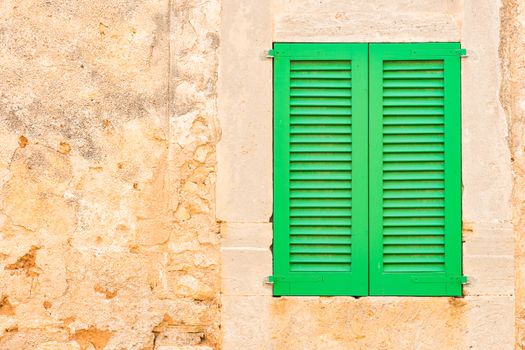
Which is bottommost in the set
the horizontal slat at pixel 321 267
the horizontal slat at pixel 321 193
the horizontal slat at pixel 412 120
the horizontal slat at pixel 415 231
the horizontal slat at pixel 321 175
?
the horizontal slat at pixel 321 267

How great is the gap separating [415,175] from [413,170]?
0.09 ft

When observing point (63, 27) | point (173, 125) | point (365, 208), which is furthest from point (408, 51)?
point (63, 27)

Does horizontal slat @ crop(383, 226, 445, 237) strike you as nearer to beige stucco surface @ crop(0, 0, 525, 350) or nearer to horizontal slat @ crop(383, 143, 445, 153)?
beige stucco surface @ crop(0, 0, 525, 350)

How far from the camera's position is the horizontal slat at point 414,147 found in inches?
141

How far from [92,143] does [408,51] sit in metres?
1.64

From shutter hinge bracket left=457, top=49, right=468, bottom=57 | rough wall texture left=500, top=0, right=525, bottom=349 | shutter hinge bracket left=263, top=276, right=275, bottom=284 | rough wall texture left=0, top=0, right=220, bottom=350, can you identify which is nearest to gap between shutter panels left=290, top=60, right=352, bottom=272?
shutter hinge bracket left=263, top=276, right=275, bottom=284

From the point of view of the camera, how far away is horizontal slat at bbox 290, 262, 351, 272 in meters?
3.55

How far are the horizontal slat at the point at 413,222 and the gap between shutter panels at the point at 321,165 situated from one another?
196 millimetres

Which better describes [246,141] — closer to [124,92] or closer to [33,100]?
[124,92]

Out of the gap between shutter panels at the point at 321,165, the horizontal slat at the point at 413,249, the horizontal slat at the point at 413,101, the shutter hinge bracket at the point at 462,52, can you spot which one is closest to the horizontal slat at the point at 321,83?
the gap between shutter panels at the point at 321,165

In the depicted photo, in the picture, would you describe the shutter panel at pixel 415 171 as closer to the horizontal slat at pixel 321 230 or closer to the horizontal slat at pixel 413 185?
the horizontal slat at pixel 413 185

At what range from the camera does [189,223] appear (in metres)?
3.59

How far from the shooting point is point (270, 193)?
358cm

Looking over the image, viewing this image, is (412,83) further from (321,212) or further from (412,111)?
(321,212)
